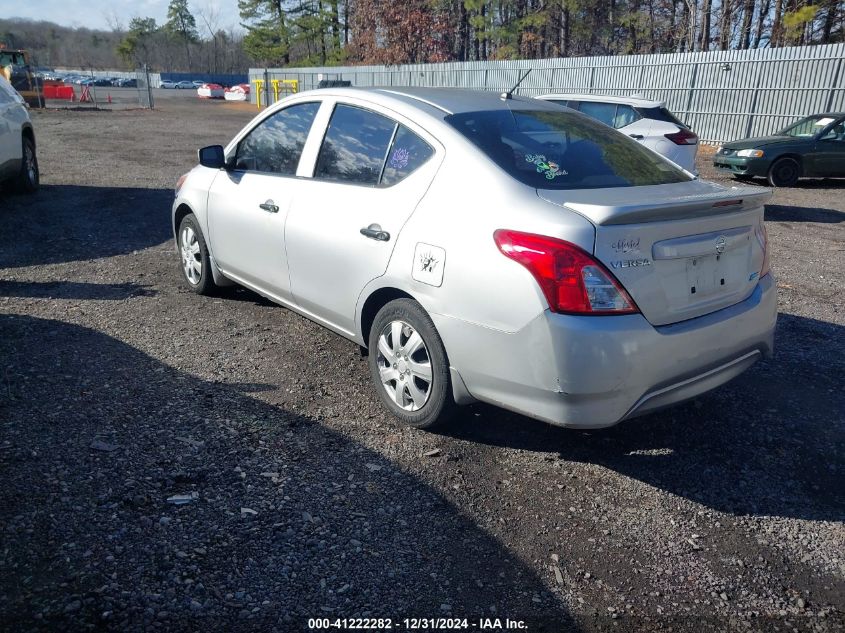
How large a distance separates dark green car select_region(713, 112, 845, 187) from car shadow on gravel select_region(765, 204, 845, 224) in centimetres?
236

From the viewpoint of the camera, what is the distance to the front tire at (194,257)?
18.1 feet

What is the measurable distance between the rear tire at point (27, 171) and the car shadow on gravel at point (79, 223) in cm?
15

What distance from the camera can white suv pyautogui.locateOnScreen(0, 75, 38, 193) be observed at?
894 centimetres

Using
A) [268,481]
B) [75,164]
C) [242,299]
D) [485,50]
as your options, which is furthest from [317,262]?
[485,50]

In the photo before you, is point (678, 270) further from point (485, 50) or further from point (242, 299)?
point (485, 50)

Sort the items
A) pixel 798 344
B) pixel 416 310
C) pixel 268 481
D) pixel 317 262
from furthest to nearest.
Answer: pixel 798 344, pixel 317 262, pixel 416 310, pixel 268 481

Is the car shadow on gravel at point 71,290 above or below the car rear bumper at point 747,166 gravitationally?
below

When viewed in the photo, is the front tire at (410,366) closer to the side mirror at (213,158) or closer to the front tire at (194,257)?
the side mirror at (213,158)

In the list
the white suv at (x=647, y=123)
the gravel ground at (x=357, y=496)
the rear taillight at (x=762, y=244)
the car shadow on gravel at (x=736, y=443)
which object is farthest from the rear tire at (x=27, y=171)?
the rear taillight at (x=762, y=244)

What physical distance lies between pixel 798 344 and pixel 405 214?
3.31 metres

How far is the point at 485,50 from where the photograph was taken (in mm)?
50438

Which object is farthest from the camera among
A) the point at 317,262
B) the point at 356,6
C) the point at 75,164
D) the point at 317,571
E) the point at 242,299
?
the point at 356,6

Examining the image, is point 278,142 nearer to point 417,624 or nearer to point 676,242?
point 676,242

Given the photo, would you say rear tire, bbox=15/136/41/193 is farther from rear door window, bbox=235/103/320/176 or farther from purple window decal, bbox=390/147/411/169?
purple window decal, bbox=390/147/411/169
